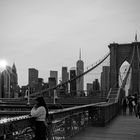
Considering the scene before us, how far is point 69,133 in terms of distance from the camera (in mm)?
8820

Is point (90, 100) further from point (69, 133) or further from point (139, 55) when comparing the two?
point (69, 133)

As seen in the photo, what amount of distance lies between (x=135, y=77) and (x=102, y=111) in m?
25.2

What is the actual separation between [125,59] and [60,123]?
98.9ft

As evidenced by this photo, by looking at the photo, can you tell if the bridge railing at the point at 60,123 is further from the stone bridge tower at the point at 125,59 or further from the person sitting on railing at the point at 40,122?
the stone bridge tower at the point at 125,59

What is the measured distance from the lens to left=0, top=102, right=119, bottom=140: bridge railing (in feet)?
17.3

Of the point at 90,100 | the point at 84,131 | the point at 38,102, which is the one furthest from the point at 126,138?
the point at 90,100

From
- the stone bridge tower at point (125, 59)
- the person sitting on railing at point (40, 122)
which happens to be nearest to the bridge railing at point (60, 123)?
the person sitting on railing at point (40, 122)

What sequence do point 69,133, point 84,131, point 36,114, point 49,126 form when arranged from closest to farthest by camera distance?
point 36,114
point 49,126
point 69,133
point 84,131

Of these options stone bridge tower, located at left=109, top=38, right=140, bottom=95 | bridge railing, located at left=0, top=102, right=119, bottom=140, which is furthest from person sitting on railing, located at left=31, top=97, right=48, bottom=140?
stone bridge tower, located at left=109, top=38, right=140, bottom=95

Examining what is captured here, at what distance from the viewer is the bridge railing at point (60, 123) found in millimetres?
5273

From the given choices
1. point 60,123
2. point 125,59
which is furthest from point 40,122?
point 125,59

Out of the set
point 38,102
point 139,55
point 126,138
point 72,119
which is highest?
point 139,55

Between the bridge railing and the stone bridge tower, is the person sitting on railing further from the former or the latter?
the stone bridge tower

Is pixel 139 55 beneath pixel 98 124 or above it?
above
